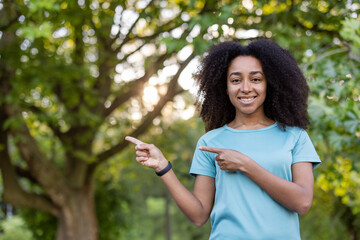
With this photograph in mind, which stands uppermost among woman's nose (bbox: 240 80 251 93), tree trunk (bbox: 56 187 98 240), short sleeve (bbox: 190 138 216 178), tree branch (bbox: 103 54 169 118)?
tree branch (bbox: 103 54 169 118)

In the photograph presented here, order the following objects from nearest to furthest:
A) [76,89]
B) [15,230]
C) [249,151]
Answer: [249,151] < [76,89] < [15,230]

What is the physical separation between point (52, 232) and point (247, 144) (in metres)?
12.4

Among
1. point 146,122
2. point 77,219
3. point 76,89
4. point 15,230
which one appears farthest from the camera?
point 15,230

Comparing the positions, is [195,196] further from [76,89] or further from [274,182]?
[76,89]

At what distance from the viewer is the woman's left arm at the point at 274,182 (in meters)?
1.68

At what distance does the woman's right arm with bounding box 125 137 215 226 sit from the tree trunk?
8.06 meters

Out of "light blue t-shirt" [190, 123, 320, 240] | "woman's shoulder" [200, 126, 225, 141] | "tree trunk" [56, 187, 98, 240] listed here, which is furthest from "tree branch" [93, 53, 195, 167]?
"light blue t-shirt" [190, 123, 320, 240]

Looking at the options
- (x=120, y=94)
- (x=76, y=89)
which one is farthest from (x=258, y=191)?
(x=120, y=94)

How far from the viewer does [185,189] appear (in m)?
1.93

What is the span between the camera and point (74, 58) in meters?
8.83

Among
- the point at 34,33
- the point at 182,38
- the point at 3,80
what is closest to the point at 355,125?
the point at 182,38

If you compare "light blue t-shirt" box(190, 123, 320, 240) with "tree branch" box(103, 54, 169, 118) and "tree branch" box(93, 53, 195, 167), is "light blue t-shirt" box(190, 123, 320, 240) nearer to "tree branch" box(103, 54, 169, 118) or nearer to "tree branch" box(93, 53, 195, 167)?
"tree branch" box(93, 53, 195, 167)

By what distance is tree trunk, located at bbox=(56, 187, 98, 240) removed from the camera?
9.60 m

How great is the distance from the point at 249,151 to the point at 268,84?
0.36 metres
